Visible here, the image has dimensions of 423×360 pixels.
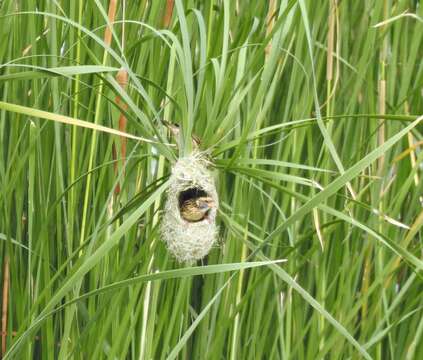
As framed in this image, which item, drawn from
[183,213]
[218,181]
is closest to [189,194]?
[183,213]

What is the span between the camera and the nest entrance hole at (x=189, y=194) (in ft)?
3.37

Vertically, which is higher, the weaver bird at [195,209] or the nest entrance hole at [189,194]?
the nest entrance hole at [189,194]

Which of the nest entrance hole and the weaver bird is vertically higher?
the nest entrance hole

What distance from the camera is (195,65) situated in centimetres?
125

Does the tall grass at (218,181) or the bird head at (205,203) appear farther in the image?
the tall grass at (218,181)

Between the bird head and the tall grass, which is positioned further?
the tall grass

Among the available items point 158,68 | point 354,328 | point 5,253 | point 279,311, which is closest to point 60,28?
point 158,68

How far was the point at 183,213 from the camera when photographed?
1.02 metres

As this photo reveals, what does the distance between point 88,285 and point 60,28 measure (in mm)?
332

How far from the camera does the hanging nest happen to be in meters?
0.95

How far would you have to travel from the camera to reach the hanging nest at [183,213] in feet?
3.12

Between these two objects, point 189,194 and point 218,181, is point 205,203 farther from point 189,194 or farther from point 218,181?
point 218,181

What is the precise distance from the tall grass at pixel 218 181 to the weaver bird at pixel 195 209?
0.04 m

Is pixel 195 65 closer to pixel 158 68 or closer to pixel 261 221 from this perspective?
pixel 158 68
